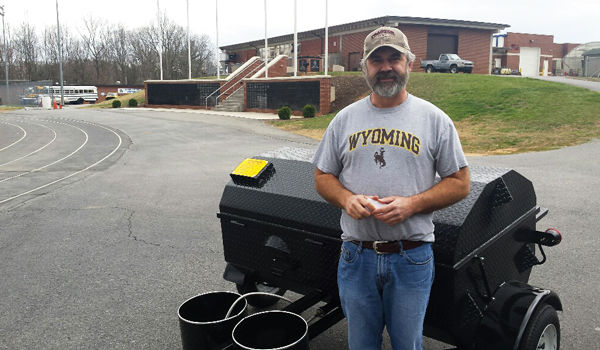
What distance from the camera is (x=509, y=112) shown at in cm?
2191

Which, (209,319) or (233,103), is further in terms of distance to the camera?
(233,103)

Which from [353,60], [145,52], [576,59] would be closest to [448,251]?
[353,60]

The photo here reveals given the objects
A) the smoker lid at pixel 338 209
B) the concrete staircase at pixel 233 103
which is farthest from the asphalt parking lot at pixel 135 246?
the concrete staircase at pixel 233 103

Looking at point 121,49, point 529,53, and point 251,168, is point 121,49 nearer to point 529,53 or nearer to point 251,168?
point 529,53

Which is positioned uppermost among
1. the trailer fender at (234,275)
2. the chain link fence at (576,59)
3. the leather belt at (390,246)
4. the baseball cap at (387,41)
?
the chain link fence at (576,59)

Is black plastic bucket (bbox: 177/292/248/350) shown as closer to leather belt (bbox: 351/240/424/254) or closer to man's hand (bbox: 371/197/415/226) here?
leather belt (bbox: 351/240/424/254)

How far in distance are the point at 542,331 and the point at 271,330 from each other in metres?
1.51

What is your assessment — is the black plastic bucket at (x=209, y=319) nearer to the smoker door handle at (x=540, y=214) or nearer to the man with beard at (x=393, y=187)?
the man with beard at (x=393, y=187)

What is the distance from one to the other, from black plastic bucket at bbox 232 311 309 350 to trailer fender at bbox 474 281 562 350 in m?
1.00

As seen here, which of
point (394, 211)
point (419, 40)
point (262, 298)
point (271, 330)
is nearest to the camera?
point (394, 211)

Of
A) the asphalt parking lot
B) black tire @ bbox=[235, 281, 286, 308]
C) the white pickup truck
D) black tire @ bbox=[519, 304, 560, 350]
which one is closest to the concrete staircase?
the white pickup truck

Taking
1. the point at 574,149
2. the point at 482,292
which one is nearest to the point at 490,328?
the point at 482,292

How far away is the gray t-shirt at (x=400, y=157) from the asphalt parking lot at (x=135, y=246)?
5.41 feet

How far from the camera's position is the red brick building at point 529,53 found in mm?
60469
